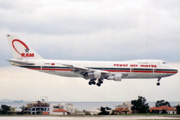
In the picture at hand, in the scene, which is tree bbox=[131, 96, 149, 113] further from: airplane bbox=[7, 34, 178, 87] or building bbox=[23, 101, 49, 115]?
building bbox=[23, 101, 49, 115]

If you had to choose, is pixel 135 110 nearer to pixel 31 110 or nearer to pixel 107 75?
pixel 107 75

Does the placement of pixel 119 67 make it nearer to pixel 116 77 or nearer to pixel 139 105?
pixel 116 77

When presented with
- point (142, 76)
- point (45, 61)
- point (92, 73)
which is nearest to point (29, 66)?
point (45, 61)

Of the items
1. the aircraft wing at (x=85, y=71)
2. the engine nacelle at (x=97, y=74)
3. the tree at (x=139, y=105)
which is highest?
the aircraft wing at (x=85, y=71)

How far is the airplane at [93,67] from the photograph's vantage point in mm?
105812

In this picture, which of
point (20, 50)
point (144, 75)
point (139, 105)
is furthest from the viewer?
point (139, 105)

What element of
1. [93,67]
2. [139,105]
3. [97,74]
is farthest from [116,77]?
[139,105]

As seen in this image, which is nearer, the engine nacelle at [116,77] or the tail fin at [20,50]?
the engine nacelle at [116,77]

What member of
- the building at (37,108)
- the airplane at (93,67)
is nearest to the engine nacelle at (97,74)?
the airplane at (93,67)

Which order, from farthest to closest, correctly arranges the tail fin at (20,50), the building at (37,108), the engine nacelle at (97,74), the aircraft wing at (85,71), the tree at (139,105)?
the building at (37,108) < the tree at (139,105) < the tail fin at (20,50) < the engine nacelle at (97,74) < the aircraft wing at (85,71)

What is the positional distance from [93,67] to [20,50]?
19360mm

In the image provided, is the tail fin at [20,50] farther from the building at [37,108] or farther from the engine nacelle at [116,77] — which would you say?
the building at [37,108]

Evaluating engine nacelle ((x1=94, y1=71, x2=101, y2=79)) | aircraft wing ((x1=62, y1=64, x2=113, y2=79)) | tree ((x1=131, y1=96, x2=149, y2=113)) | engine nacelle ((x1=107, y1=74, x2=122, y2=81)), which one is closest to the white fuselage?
aircraft wing ((x1=62, y1=64, x2=113, y2=79))

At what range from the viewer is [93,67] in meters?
107
